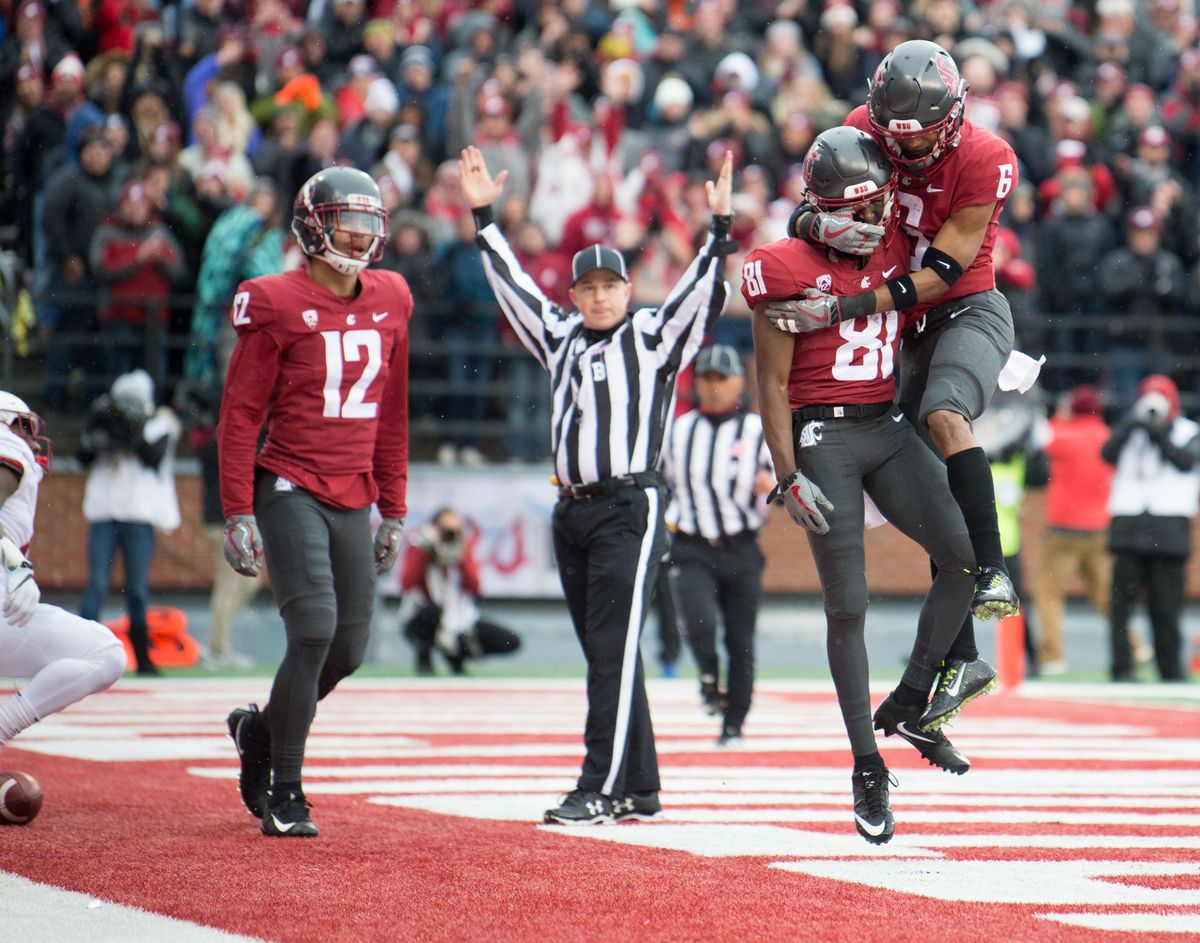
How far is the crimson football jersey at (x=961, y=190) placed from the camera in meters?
6.22

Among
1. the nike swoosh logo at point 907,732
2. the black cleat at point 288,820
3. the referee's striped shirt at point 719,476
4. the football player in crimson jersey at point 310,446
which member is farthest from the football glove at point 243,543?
the referee's striped shirt at point 719,476

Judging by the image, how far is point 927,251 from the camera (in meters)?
6.25

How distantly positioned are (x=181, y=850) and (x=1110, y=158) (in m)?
12.9

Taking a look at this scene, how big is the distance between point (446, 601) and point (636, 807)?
829 centimetres

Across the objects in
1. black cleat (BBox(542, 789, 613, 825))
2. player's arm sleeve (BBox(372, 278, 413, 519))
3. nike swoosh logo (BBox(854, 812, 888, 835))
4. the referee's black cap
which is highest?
the referee's black cap

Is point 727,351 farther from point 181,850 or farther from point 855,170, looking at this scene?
point 181,850

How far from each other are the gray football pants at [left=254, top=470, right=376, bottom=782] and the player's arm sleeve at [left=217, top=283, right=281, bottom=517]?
0.35 feet

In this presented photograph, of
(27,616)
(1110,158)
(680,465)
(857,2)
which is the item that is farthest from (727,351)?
(857,2)

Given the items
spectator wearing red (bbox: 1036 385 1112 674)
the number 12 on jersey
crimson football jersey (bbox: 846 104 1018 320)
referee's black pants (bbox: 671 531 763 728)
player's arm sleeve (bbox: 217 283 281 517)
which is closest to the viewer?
crimson football jersey (bbox: 846 104 1018 320)

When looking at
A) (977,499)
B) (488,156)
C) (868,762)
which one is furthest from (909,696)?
(488,156)

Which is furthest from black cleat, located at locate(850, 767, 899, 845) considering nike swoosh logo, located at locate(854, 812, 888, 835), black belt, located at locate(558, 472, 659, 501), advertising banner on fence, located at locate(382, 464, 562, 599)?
advertising banner on fence, located at locate(382, 464, 562, 599)

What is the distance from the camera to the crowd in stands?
1509 cm

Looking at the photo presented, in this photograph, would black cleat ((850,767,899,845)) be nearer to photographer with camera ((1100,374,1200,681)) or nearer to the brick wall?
photographer with camera ((1100,374,1200,681))

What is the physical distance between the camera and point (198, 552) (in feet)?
52.9
